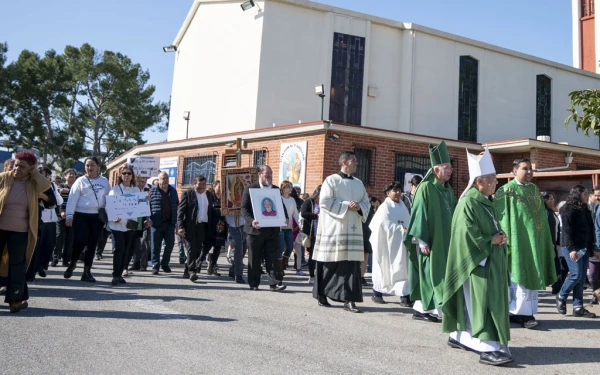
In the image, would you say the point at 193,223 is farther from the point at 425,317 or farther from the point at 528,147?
the point at 528,147

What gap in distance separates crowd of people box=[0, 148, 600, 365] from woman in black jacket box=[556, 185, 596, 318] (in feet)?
0.05

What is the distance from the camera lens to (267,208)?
9.23 metres

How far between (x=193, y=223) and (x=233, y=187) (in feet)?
3.68

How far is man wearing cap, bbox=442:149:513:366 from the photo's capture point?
5.17 meters

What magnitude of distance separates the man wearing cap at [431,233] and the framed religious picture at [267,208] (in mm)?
2672

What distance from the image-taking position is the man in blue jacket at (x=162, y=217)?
1132 cm

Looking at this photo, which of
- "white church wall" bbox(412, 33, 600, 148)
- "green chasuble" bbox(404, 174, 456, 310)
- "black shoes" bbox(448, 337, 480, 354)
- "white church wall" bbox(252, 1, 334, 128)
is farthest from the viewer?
"white church wall" bbox(412, 33, 600, 148)

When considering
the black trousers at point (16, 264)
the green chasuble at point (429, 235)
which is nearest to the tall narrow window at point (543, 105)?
the green chasuble at point (429, 235)

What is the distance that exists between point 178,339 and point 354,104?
68.3 ft

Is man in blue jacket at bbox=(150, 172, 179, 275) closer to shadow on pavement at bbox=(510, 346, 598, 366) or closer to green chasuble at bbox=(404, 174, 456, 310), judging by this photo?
green chasuble at bbox=(404, 174, 456, 310)

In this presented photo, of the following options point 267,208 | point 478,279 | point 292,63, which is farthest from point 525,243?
point 292,63

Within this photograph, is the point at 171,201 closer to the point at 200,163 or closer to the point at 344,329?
the point at 344,329

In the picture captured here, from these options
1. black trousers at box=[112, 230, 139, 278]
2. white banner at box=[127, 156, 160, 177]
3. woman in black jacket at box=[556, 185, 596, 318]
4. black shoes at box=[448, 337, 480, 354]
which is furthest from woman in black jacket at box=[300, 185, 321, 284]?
white banner at box=[127, 156, 160, 177]

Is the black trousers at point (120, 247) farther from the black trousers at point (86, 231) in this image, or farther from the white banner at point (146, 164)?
the white banner at point (146, 164)
